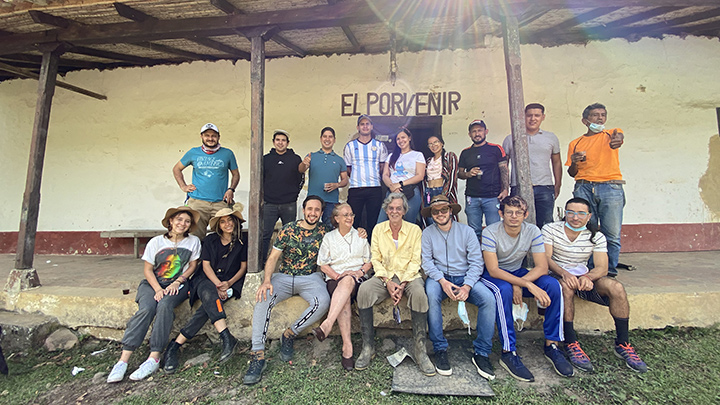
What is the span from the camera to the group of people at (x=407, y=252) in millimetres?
2578

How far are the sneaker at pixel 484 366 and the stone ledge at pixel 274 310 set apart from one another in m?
0.47

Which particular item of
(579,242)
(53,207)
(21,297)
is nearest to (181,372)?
(21,297)

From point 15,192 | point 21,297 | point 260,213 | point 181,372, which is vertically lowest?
point 181,372

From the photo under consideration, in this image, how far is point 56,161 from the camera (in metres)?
5.68

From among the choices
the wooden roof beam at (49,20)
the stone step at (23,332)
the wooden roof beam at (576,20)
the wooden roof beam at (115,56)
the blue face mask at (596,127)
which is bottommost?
the stone step at (23,332)

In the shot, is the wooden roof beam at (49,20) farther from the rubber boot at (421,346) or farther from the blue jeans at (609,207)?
the blue jeans at (609,207)

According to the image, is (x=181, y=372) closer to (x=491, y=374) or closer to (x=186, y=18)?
(x=491, y=374)

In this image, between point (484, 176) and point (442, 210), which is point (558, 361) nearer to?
point (442, 210)

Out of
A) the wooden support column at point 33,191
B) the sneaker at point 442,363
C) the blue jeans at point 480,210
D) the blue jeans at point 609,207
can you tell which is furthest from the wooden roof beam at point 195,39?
the blue jeans at point 609,207

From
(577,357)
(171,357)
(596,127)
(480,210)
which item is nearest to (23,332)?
(171,357)

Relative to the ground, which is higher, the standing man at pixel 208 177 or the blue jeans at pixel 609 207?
the standing man at pixel 208 177

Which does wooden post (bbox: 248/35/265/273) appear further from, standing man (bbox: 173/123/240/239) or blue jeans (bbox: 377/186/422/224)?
blue jeans (bbox: 377/186/422/224)

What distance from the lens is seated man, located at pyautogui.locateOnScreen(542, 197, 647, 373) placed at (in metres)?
2.54

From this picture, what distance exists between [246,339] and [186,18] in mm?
3311
